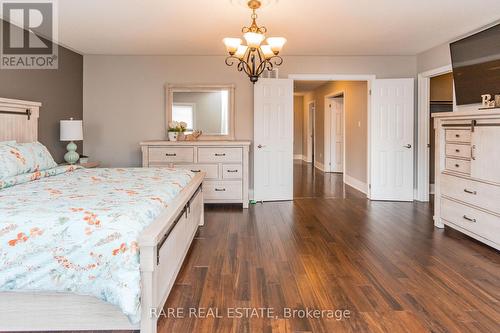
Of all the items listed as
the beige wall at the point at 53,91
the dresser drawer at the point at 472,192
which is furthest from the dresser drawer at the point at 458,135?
the beige wall at the point at 53,91

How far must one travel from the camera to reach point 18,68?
4234 mm

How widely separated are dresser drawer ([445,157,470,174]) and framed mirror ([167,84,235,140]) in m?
3.17

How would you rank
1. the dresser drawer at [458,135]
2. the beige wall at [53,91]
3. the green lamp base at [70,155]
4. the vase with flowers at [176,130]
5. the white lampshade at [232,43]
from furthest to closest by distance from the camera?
the vase with flowers at [176,130], the green lamp base at [70,155], the beige wall at [53,91], the dresser drawer at [458,135], the white lampshade at [232,43]

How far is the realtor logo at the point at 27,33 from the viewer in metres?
3.70

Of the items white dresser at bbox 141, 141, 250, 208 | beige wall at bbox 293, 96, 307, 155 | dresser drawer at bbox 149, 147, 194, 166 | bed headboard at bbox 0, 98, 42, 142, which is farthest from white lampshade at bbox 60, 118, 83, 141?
beige wall at bbox 293, 96, 307, 155

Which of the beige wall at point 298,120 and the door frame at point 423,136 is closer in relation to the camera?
the door frame at point 423,136

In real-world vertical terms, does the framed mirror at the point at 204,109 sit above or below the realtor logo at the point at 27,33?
below

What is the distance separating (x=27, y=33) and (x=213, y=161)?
283 centimetres

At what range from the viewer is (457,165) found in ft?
12.8

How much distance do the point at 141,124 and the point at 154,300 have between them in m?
4.45

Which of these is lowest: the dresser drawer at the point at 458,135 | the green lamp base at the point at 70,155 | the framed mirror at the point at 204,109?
the green lamp base at the point at 70,155

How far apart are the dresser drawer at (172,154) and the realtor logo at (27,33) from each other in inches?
70.3

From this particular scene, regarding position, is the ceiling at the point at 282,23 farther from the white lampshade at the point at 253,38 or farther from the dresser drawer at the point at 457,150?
the dresser drawer at the point at 457,150

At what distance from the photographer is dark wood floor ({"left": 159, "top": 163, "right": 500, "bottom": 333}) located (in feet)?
7.02
